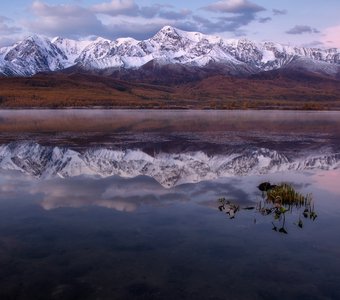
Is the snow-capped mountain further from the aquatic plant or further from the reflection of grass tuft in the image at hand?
the reflection of grass tuft

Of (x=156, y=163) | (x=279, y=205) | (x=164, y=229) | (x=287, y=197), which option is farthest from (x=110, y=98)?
(x=164, y=229)

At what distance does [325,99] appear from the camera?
614ft

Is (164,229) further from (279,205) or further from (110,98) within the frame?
(110,98)

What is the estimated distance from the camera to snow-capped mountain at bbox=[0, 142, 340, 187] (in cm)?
2367

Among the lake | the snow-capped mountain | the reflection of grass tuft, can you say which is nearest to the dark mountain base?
the snow-capped mountain

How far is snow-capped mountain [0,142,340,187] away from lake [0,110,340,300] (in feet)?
0.22

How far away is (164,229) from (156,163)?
12.9 m

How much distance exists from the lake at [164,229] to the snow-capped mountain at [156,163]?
0.22ft

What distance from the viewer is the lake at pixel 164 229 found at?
1003 cm

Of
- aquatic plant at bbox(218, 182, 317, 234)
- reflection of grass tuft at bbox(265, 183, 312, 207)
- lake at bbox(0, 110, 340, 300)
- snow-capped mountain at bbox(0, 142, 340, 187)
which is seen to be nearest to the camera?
lake at bbox(0, 110, 340, 300)

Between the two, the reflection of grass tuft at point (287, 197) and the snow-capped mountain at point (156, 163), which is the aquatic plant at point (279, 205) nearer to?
the reflection of grass tuft at point (287, 197)

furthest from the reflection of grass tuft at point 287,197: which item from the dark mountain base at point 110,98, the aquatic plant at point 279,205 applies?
the dark mountain base at point 110,98

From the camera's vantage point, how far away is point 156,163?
26.7 meters

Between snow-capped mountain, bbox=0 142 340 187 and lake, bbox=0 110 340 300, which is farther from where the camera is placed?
snow-capped mountain, bbox=0 142 340 187
